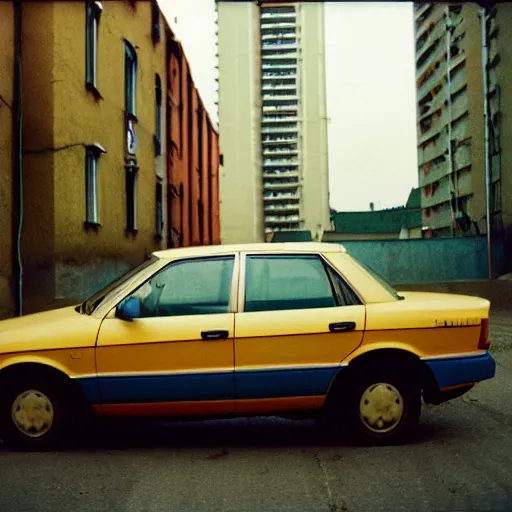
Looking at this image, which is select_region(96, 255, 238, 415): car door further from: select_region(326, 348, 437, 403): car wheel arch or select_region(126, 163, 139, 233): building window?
select_region(126, 163, 139, 233): building window

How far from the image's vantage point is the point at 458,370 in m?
5.65

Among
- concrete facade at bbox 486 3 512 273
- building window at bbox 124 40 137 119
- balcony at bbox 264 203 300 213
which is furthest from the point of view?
balcony at bbox 264 203 300 213

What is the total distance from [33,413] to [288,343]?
1867 millimetres

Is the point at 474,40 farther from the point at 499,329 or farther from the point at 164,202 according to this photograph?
the point at 499,329

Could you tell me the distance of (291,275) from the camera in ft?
18.7

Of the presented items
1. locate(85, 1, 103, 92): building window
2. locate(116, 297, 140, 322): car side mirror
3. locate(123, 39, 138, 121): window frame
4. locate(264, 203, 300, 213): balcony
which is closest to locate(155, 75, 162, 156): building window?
locate(123, 39, 138, 121): window frame

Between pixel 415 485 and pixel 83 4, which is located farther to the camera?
pixel 83 4

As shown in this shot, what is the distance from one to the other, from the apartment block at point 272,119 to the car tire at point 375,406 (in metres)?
77.6

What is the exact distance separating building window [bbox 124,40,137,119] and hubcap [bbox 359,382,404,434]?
1505cm

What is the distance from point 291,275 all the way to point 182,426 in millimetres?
1848

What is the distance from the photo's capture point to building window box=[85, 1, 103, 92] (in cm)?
1617

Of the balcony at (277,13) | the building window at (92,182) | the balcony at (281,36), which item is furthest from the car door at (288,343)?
the balcony at (277,13)

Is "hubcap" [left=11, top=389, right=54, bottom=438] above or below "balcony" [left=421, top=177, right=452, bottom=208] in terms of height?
below

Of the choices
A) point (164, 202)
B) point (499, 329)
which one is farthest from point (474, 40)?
point (499, 329)
